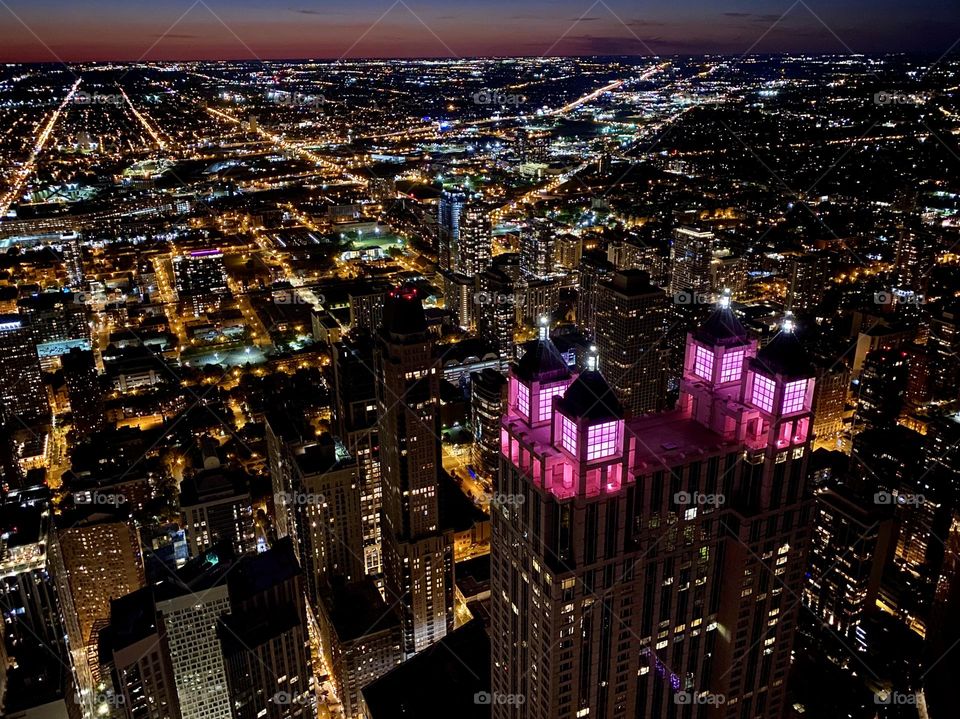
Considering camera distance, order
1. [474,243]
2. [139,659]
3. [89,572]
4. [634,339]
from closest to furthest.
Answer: [139,659] → [89,572] → [634,339] → [474,243]

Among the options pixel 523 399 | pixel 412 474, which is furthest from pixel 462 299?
pixel 523 399

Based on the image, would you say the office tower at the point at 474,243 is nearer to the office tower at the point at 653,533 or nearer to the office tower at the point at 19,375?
the office tower at the point at 19,375

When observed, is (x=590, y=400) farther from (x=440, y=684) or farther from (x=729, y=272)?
(x=729, y=272)

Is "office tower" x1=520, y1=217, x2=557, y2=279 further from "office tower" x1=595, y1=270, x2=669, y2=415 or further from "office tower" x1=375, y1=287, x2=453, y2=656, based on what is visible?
"office tower" x1=375, y1=287, x2=453, y2=656

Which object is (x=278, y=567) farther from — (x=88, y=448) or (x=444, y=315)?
(x=444, y=315)

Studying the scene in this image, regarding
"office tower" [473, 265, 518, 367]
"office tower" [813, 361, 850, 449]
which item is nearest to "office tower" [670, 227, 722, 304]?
"office tower" [473, 265, 518, 367]

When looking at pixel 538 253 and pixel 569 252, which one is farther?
pixel 569 252

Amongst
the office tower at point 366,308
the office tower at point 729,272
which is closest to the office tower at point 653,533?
the office tower at point 366,308
